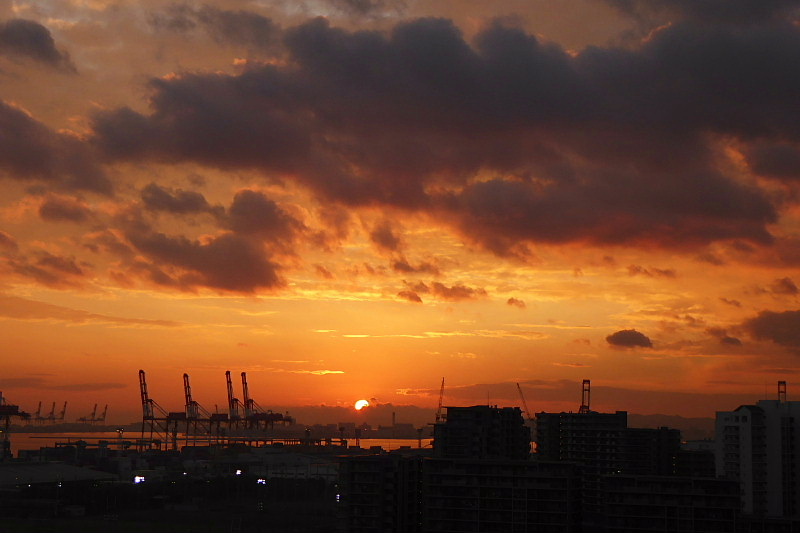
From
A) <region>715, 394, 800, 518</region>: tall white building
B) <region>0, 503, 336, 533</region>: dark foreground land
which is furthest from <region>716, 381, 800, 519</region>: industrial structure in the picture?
<region>0, 503, 336, 533</region>: dark foreground land

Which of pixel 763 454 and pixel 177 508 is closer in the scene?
pixel 763 454

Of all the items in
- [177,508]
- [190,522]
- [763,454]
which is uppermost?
[763,454]

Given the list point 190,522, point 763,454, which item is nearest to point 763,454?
point 763,454

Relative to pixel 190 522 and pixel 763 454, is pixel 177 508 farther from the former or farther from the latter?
pixel 763 454

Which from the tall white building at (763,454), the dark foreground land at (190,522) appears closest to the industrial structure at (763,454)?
the tall white building at (763,454)

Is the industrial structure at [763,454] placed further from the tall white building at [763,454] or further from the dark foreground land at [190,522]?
the dark foreground land at [190,522]

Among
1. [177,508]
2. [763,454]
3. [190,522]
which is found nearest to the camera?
[190,522]

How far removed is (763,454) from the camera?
292 ft

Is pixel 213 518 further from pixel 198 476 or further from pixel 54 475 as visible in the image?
pixel 198 476

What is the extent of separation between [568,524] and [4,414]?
11897 centimetres

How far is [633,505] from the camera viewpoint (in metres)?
58.3

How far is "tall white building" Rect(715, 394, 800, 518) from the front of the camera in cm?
8625

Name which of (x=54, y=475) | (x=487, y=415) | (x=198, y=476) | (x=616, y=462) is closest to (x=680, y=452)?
(x=616, y=462)

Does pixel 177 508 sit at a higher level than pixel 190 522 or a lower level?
lower
